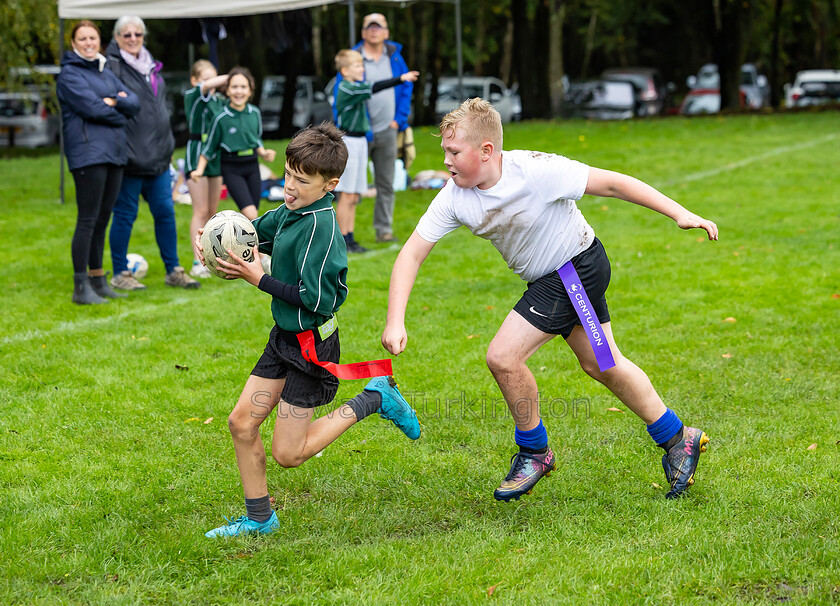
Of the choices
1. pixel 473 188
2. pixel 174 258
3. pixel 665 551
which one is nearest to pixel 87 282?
pixel 174 258

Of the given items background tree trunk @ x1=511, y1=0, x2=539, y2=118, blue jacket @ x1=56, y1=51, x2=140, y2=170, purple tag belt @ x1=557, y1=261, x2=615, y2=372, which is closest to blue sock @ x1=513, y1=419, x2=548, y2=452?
purple tag belt @ x1=557, y1=261, x2=615, y2=372

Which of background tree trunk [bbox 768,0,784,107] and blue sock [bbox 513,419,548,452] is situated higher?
background tree trunk [bbox 768,0,784,107]

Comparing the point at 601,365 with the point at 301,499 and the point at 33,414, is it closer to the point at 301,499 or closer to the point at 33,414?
the point at 301,499

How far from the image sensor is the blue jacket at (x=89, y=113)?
7672 mm

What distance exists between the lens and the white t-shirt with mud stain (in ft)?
12.9

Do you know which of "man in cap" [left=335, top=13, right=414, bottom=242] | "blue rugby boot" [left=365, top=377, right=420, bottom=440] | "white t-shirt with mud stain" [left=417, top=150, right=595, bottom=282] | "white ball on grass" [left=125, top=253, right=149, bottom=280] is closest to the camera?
"white t-shirt with mud stain" [left=417, top=150, right=595, bottom=282]

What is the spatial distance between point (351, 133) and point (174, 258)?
2.69 metres

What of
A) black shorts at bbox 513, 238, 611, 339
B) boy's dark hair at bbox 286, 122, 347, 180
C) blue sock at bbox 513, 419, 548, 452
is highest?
boy's dark hair at bbox 286, 122, 347, 180

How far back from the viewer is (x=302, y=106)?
2550 centimetres

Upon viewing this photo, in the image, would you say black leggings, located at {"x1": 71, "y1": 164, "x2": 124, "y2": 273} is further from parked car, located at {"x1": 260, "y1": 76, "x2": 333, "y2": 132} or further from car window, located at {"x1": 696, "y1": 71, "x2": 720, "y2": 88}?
car window, located at {"x1": 696, "y1": 71, "x2": 720, "y2": 88}

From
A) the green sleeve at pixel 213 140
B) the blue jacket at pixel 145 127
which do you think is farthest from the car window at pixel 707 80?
the blue jacket at pixel 145 127

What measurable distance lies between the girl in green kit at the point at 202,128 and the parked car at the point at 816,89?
2710cm

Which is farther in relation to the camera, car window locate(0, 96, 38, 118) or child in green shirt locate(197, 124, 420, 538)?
car window locate(0, 96, 38, 118)

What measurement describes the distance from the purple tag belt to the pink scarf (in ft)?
18.5
